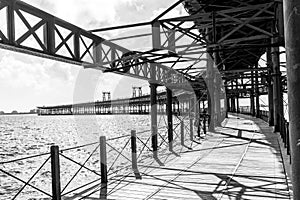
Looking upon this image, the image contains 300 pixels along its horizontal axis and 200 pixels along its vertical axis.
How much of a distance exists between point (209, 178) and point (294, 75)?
6.26 metres

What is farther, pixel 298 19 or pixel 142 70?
pixel 142 70

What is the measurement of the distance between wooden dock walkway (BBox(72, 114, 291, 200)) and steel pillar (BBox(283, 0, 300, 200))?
14.1 ft

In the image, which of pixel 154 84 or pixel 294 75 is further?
pixel 154 84

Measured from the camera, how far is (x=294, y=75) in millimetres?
2447

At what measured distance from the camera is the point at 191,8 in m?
14.4

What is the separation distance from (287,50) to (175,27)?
8666 mm

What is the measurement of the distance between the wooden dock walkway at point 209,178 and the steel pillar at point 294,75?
14.1ft

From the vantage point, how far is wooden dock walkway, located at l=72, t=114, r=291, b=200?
22.6ft

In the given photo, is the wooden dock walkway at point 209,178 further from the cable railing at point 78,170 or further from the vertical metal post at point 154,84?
the vertical metal post at point 154,84

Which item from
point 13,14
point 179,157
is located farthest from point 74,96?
point 13,14

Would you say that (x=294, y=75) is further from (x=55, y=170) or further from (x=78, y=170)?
(x=78, y=170)

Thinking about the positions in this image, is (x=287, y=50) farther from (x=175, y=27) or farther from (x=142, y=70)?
(x=142, y=70)

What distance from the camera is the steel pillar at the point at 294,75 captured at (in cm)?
241

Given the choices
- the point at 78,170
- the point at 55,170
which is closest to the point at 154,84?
the point at 78,170
